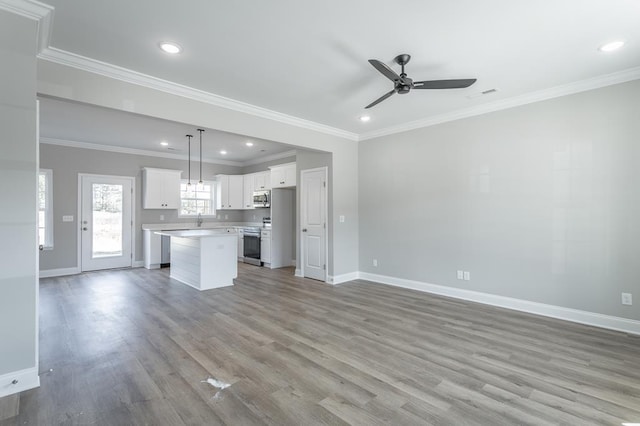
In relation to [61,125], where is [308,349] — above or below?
below

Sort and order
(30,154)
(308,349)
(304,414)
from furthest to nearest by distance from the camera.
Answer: (308,349), (30,154), (304,414)

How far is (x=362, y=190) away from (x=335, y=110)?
75.1 inches

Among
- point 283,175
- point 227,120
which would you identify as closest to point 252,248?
point 283,175

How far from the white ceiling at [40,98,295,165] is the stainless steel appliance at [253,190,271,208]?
99cm

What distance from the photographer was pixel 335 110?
15.0 feet

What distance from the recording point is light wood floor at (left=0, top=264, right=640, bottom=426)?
2.03 m

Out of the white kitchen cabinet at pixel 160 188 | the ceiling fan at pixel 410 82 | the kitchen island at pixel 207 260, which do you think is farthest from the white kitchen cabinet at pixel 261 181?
the ceiling fan at pixel 410 82

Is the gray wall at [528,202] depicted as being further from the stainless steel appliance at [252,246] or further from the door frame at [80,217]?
the door frame at [80,217]

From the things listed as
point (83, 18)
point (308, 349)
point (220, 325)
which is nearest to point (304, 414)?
point (308, 349)

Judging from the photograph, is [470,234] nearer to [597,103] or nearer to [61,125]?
[597,103]

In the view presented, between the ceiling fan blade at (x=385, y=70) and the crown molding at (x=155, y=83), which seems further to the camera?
the crown molding at (x=155, y=83)

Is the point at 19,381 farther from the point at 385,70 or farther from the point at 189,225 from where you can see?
the point at 189,225

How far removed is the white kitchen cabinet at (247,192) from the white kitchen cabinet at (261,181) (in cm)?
16

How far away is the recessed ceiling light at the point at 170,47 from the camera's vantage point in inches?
108
